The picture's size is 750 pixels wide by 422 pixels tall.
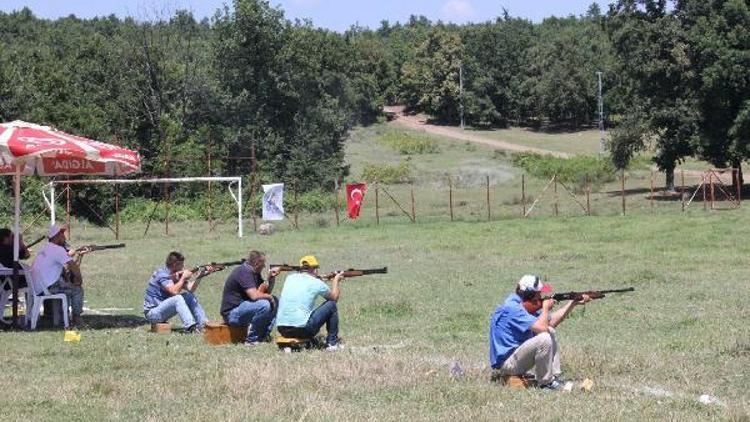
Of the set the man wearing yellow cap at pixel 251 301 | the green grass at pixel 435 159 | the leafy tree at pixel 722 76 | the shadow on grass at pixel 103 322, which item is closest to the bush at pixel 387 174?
the green grass at pixel 435 159

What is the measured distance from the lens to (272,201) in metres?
38.4

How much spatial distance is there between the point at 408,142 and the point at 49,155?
82710 mm

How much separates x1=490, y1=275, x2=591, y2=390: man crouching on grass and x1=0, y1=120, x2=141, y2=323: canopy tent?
712 centimetres

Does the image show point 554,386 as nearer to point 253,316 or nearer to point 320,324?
point 320,324

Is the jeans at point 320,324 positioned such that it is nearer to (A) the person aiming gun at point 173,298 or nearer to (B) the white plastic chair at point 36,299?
(A) the person aiming gun at point 173,298

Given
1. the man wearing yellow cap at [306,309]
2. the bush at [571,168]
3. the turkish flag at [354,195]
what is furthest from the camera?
the bush at [571,168]

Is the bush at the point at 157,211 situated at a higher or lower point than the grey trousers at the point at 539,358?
lower

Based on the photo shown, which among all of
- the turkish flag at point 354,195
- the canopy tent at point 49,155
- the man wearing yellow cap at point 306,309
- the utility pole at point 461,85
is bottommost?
the turkish flag at point 354,195

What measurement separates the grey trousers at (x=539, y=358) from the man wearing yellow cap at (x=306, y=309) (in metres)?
3.19

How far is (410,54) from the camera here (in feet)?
429

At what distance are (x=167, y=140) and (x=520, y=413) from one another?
49.6 meters

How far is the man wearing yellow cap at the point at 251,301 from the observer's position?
1315 centimetres

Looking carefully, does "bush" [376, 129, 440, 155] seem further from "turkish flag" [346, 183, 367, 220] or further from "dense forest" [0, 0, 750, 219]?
"turkish flag" [346, 183, 367, 220]

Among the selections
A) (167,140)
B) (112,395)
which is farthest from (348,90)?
(112,395)
